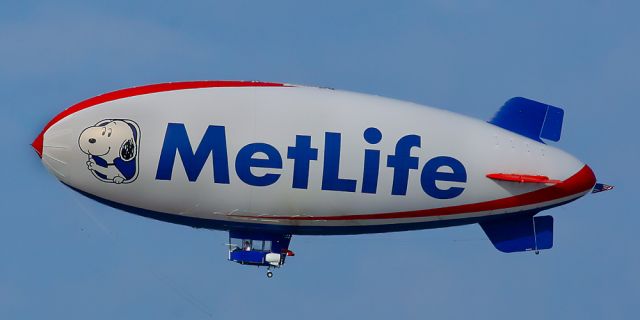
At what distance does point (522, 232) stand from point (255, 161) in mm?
6760

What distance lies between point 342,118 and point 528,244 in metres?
5.56

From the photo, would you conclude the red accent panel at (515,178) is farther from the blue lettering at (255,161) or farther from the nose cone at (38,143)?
the nose cone at (38,143)

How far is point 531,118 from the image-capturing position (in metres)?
35.9

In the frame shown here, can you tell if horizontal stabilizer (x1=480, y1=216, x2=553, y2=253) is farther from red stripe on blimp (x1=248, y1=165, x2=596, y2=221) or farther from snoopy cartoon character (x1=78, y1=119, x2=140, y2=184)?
snoopy cartoon character (x1=78, y1=119, x2=140, y2=184)

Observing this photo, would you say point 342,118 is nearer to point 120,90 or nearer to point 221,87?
point 221,87

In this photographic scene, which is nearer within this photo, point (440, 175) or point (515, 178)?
point (440, 175)

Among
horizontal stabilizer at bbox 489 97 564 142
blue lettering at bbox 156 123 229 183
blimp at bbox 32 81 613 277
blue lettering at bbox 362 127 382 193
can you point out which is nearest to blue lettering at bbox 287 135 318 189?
blimp at bbox 32 81 613 277

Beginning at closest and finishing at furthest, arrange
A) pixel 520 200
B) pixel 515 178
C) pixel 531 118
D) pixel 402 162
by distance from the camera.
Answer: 1. pixel 402 162
2. pixel 515 178
3. pixel 520 200
4. pixel 531 118

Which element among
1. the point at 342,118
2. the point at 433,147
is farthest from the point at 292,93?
the point at 433,147

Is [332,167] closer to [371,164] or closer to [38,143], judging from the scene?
[371,164]

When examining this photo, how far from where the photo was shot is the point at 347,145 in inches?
1330

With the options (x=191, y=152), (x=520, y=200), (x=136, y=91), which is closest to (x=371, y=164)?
(x=520, y=200)

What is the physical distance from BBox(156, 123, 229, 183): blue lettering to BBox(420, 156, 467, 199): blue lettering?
14.6 feet

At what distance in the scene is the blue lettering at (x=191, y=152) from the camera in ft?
110
